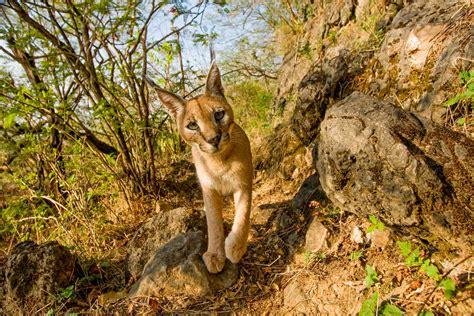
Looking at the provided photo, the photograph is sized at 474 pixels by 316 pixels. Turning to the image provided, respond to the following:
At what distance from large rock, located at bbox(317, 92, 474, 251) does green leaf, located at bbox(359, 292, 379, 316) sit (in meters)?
0.47

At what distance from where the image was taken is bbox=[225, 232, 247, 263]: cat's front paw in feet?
8.71

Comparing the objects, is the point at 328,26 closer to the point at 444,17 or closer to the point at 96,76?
the point at 444,17

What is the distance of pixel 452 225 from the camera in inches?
70.8

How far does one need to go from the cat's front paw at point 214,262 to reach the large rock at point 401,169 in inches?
41.0

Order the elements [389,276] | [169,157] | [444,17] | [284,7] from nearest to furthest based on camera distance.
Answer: [389,276] < [444,17] < [169,157] < [284,7]

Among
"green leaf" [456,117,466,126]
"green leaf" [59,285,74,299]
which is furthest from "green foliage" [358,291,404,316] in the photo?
"green leaf" [59,285,74,299]

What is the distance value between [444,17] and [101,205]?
424 centimetres

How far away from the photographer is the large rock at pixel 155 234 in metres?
3.03

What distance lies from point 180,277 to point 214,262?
0.97 feet

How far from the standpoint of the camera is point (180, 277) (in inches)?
102

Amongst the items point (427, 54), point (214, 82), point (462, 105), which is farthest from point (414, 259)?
point (214, 82)

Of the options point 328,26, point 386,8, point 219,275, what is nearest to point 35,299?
point 219,275

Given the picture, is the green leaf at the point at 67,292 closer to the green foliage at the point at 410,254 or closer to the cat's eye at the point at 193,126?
the cat's eye at the point at 193,126

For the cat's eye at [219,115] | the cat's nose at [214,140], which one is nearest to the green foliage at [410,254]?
the cat's nose at [214,140]
